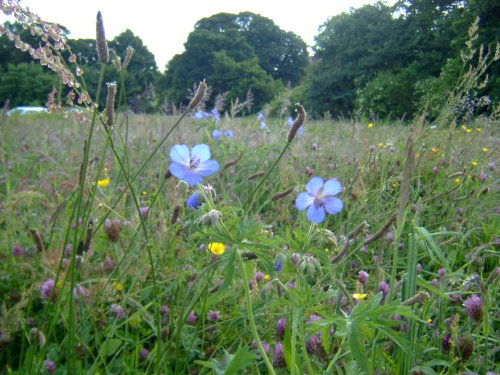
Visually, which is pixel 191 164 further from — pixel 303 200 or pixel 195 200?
pixel 303 200

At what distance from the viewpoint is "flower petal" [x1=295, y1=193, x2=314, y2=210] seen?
92 centimetres

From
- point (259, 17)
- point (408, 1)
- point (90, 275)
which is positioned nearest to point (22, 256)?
point (90, 275)

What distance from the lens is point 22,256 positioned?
5.38 feet

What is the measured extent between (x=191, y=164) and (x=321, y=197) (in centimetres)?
29

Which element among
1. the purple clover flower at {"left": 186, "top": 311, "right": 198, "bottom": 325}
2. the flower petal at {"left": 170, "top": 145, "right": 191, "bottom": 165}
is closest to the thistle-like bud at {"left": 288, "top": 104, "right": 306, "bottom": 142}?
the flower petal at {"left": 170, "top": 145, "right": 191, "bottom": 165}

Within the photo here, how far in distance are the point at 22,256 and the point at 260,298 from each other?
937 mm

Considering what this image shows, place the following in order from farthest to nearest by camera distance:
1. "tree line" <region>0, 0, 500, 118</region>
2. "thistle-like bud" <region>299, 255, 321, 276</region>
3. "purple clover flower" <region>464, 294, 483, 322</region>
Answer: "tree line" <region>0, 0, 500, 118</region> → "purple clover flower" <region>464, 294, 483, 322</region> → "thistle-like bud" <region>299, 255, 321, 276</region>

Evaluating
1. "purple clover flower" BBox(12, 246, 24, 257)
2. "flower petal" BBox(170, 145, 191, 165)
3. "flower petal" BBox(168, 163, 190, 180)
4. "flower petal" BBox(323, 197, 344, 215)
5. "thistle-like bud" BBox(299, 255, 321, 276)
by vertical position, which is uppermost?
"flower petal" BBox(170, 145, 191, 165)

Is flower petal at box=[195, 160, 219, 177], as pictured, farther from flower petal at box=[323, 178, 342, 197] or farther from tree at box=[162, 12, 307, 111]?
tree at box=[162, 12, 307, 111]

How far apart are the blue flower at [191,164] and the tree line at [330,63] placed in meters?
3.96

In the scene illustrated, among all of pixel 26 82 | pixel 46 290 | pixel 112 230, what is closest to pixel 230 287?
pixel 112 230

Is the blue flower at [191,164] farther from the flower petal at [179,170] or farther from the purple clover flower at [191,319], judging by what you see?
the purple clover flower at [191,319]

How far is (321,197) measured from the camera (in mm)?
975

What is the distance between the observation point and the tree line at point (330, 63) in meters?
12.4
